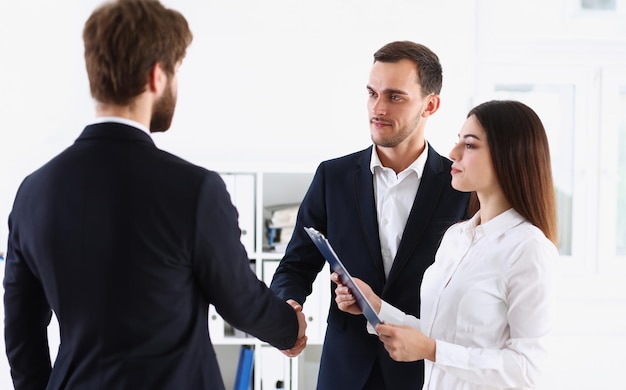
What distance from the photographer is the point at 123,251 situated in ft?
3.92

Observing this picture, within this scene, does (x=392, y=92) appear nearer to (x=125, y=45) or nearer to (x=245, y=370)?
(x=125, y=45)

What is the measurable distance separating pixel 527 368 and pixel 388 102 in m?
0.90

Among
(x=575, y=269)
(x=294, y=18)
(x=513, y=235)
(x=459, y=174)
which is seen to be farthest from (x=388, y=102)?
(x=575, y=269)

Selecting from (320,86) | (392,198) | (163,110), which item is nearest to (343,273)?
(392,198)

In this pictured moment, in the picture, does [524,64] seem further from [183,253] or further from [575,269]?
[183,253]

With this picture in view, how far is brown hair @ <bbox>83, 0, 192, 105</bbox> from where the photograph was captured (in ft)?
3.90

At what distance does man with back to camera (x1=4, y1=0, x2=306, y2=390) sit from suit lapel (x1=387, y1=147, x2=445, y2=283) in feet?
2.31

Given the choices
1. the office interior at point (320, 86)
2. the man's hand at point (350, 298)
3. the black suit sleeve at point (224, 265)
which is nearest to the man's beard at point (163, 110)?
the black suit sleeve at point (224, 265)

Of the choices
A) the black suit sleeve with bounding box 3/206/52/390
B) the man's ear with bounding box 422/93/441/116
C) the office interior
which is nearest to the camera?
the black suit sleeve with bounding box 3/206/52/390

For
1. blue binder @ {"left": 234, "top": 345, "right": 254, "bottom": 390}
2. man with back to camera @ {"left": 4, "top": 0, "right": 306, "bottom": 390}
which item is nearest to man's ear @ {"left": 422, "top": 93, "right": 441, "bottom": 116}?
man with back to camera @ {"left": 4, "top": 0, "right": 306, "bottom": 390}

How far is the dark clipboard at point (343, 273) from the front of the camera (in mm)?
1515

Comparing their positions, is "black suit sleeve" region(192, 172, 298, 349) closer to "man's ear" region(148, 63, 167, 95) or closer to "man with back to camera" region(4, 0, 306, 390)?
"man with back to camera" region(4, 0, 306, 390)

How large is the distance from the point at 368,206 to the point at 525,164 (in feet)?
1.79

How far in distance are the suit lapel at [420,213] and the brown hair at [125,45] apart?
0.90m
